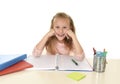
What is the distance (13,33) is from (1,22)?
0.17m

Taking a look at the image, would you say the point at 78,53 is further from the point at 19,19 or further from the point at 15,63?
the point at 19,19

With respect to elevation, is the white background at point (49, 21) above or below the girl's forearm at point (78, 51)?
above

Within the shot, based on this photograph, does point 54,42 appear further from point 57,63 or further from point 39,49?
point 57,63

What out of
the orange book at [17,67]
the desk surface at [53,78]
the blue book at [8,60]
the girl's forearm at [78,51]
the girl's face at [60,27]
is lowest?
the desk surface at [53,78]

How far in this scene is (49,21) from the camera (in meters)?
2.27

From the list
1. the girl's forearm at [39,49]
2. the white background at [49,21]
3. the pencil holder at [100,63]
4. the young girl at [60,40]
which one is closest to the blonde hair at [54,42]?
the young girl at [60,40]

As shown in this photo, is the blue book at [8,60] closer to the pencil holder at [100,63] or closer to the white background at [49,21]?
the pencil holder at [100,63]

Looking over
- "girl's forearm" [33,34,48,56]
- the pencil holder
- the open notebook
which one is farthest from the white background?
the pencil holder

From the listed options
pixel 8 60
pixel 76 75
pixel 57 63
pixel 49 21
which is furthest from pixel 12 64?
pixel 49 21

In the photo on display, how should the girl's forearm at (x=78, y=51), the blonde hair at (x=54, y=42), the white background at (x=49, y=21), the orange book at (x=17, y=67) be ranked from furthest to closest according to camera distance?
1. the white background at (x=49, y=21)
2. the blonde hair at (x=54, y=42)
3. the girl's forearm at (x=78, y=51)
4. the orange book at (x=17, y=67)

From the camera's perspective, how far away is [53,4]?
223 cm

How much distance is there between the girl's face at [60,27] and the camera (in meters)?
1.77

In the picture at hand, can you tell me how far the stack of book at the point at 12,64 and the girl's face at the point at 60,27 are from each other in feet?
1.54

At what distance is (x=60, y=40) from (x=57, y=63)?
1.83 ft
